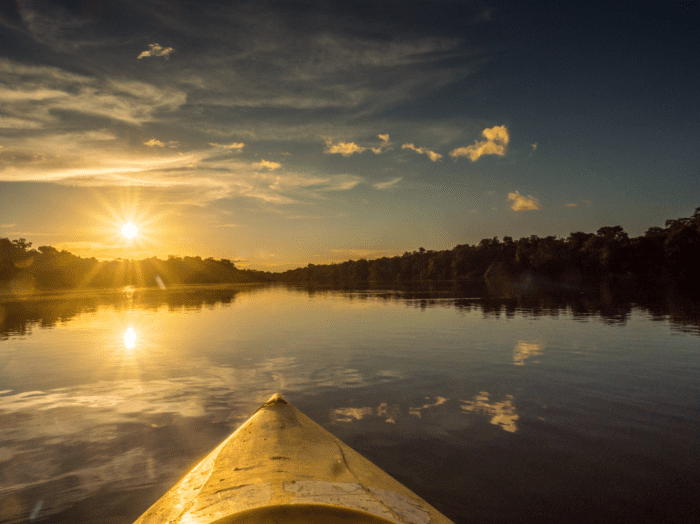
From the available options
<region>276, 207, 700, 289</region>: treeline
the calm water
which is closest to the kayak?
the calm water

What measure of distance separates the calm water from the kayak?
183cm

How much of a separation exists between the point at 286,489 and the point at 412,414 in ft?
22.9

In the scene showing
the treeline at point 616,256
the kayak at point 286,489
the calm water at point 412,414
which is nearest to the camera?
the kayak at point 286,489

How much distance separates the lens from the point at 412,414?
11.9 m

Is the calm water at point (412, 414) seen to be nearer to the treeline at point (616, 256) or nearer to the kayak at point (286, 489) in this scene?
the kayak at point (286, 489)

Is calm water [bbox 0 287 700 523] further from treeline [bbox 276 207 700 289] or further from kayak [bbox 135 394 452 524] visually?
treeline [bbox 276 207 700 289]

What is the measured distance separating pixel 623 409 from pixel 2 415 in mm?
18705

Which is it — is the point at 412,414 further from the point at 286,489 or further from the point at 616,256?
the point at 616,256

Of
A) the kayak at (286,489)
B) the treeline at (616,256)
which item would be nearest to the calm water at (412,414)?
the kayak at (286,489)

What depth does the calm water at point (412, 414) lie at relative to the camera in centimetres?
761

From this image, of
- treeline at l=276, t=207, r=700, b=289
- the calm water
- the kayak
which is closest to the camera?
the kayak

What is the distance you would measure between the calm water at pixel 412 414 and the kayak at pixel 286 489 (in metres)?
1.83

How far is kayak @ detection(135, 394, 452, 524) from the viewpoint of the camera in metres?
4.99

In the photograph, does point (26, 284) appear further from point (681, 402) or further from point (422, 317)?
point (681, 402)
